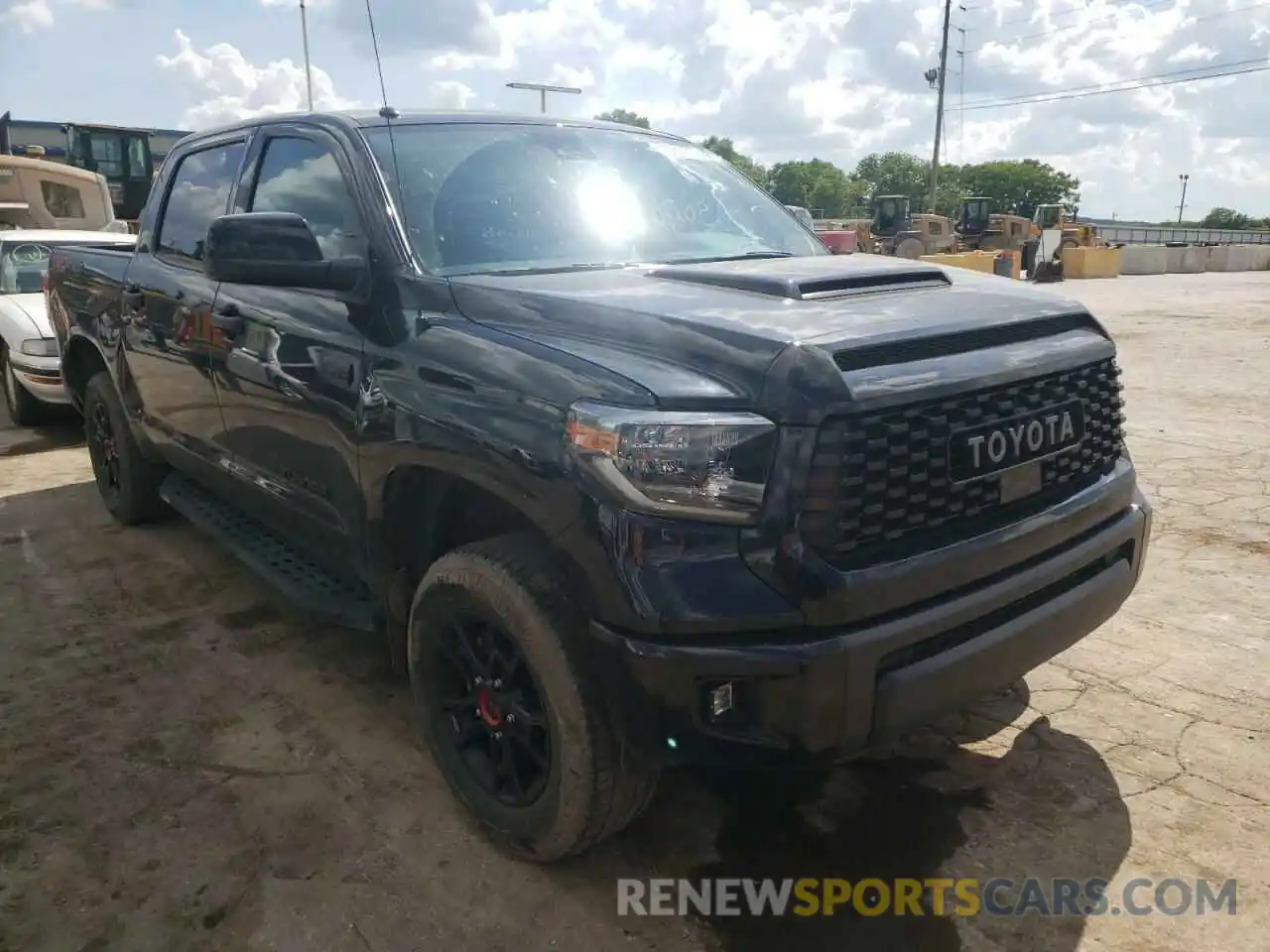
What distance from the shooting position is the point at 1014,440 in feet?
7.91

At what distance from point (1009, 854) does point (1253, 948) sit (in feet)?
1.82

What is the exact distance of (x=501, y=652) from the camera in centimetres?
257

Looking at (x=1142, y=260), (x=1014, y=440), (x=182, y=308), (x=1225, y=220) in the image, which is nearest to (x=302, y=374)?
(x=182, y=308)

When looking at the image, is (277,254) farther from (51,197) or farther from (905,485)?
(51,197)

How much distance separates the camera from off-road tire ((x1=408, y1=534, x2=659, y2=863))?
2295 mm

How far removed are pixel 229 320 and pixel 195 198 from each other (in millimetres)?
1035

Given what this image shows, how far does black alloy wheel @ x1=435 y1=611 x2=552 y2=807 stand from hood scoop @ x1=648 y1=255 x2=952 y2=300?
3.56 feet

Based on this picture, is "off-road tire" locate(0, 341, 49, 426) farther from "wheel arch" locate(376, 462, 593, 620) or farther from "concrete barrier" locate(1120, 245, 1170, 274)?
"concrete barrier" locate(1120, 245, 1170, 274)

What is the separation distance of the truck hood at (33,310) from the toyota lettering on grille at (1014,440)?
23.9 feet

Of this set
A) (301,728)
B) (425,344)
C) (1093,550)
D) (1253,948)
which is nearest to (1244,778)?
(1253,948)

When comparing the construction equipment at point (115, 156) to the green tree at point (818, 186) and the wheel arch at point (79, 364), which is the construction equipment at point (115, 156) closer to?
the wheel arch at point (79, 364)

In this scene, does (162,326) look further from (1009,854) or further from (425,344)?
(1009,854)

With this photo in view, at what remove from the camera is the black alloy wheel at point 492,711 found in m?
2.53

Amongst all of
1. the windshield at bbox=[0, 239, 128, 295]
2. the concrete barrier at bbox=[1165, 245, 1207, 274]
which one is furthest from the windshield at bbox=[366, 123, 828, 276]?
the concrete barrier at bbox=[1165, 245, 1207, 274]
